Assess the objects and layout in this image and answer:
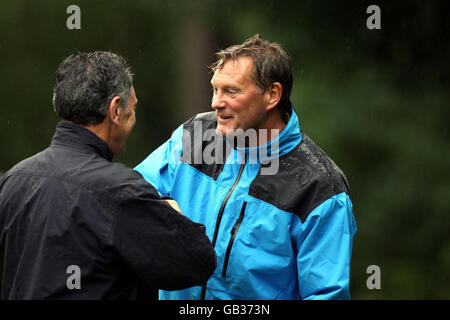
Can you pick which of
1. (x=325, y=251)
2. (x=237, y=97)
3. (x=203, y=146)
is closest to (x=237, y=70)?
(x=237, y=97)

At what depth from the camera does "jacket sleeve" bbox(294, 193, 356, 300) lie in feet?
9.60

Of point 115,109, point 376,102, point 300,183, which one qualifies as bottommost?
point 376,102

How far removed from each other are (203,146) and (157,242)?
0.90 m

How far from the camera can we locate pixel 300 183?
120 inches

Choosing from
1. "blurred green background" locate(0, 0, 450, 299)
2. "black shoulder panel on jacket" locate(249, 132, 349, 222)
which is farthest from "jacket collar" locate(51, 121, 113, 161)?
"blurred green background" locate(0, 0, 450, 299)

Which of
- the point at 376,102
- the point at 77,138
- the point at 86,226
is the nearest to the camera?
the point at 86,226

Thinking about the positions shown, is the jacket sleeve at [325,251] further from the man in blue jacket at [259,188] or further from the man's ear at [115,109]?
the man's ear at [115,109]

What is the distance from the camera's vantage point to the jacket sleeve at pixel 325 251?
293 centimetres

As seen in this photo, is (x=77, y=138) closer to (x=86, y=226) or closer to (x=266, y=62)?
(x=86, y=226)

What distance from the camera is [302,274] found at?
9.73ft

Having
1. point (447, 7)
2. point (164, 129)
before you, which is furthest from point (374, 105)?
point (164, 129)

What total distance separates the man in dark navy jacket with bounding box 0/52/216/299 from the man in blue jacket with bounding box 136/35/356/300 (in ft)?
1.59

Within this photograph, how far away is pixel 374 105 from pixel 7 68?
637cm

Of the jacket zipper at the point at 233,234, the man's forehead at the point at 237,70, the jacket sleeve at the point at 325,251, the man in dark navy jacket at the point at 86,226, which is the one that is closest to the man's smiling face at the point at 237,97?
the man's forehead at the point at 237,70
